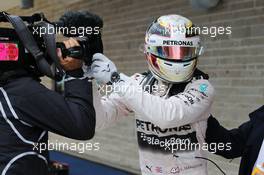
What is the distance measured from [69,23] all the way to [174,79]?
565 mm

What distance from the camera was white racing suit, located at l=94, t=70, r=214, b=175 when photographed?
1.60 m

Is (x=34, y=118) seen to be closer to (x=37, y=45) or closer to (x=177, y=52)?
(x=37, y=45)

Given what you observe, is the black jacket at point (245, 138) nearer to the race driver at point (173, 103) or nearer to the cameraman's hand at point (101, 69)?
the race driver at point (173, 103)

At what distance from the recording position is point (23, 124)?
1.20 m

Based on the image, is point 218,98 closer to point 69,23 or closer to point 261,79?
point 261,79

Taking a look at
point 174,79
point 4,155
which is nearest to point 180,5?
point 174,79

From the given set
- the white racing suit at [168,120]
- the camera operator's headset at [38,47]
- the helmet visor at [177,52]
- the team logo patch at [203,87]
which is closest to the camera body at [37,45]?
the camera operator's headset at [38,47]

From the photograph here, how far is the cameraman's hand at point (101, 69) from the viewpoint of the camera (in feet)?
4.85

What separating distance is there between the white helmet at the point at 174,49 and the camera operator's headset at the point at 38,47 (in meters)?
0.59

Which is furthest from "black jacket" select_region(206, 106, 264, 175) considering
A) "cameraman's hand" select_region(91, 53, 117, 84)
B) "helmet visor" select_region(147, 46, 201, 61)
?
"cameraman's hand" select_region(91, 53, 117, 84)

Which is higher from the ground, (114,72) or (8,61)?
(8,61)

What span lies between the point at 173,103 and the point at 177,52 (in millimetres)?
221

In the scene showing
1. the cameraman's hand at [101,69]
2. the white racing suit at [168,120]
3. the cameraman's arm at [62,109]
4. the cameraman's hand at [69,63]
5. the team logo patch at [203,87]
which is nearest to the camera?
the cameraman's arm at [62,109]

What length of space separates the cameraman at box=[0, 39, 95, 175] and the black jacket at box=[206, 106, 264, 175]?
0.70 meters
